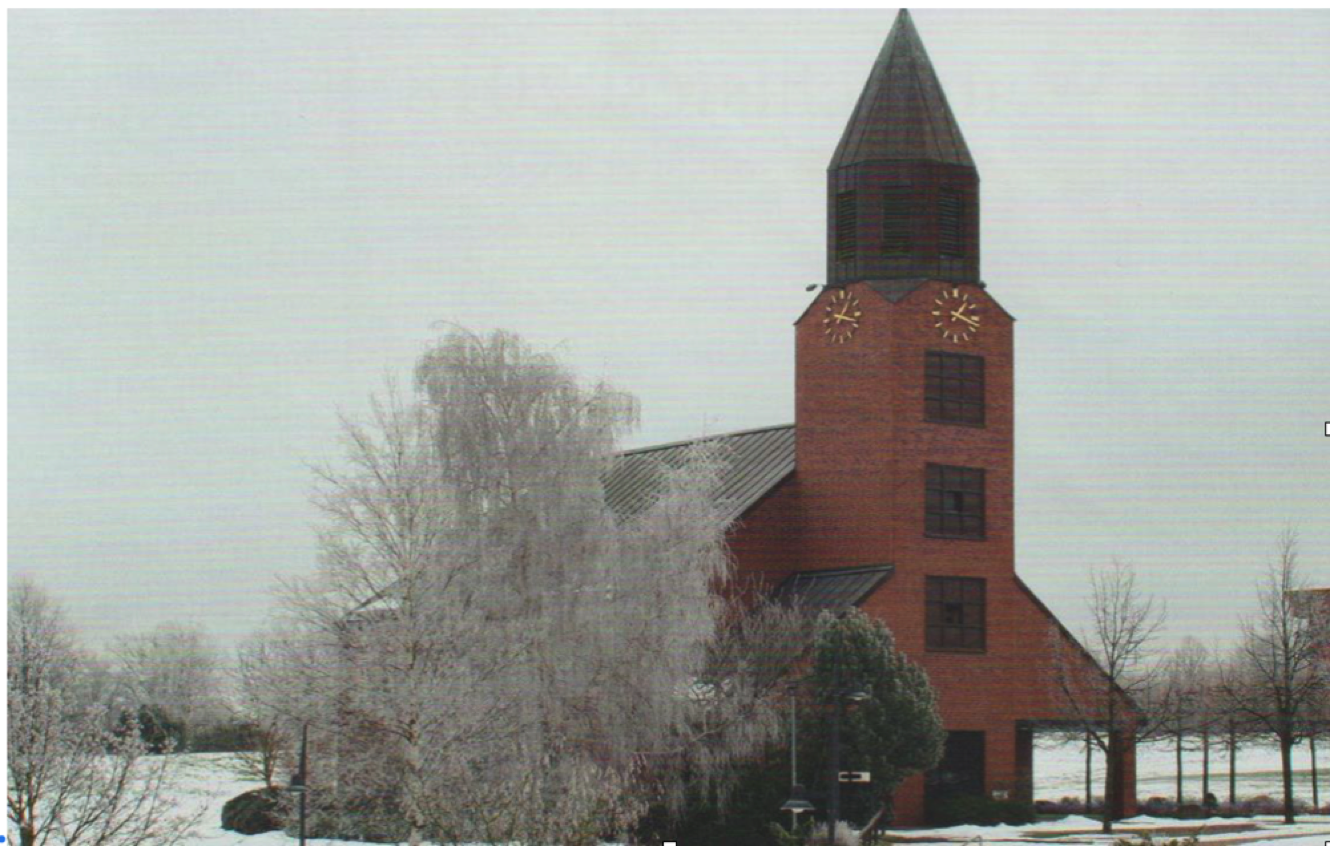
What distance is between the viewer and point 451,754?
121 ft

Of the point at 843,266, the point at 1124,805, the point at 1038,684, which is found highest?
the point at 843,266

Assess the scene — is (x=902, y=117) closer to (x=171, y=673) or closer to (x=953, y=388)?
(x=953, y=388)

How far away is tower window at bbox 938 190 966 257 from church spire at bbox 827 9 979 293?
1.1 inches

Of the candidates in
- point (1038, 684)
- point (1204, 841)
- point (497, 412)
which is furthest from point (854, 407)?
point (1204, 841)

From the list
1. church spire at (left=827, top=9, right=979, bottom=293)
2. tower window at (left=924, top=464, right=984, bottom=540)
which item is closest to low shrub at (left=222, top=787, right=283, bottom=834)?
tower window at (left=924, top=464, right=984, bottom=540)

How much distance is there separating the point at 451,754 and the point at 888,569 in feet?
56.0

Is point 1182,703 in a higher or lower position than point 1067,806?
higher

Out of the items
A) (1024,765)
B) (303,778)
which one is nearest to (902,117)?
(1024,765)

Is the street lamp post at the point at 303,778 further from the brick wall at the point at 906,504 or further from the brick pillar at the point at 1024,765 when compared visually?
the brick pillar at the point at 1024,765

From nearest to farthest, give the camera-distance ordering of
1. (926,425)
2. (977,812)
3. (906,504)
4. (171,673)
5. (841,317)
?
(977,812), (906,504), (926,425), (841,317), (171,673)

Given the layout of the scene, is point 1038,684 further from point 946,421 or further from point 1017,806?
point 946,421

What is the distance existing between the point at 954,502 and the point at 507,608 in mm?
15879

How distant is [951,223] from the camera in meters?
52.2

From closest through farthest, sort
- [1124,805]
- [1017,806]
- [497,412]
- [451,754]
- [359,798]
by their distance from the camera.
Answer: [451,754]
[359,798]
[497,412]
[1017,806]
[1124,805]
